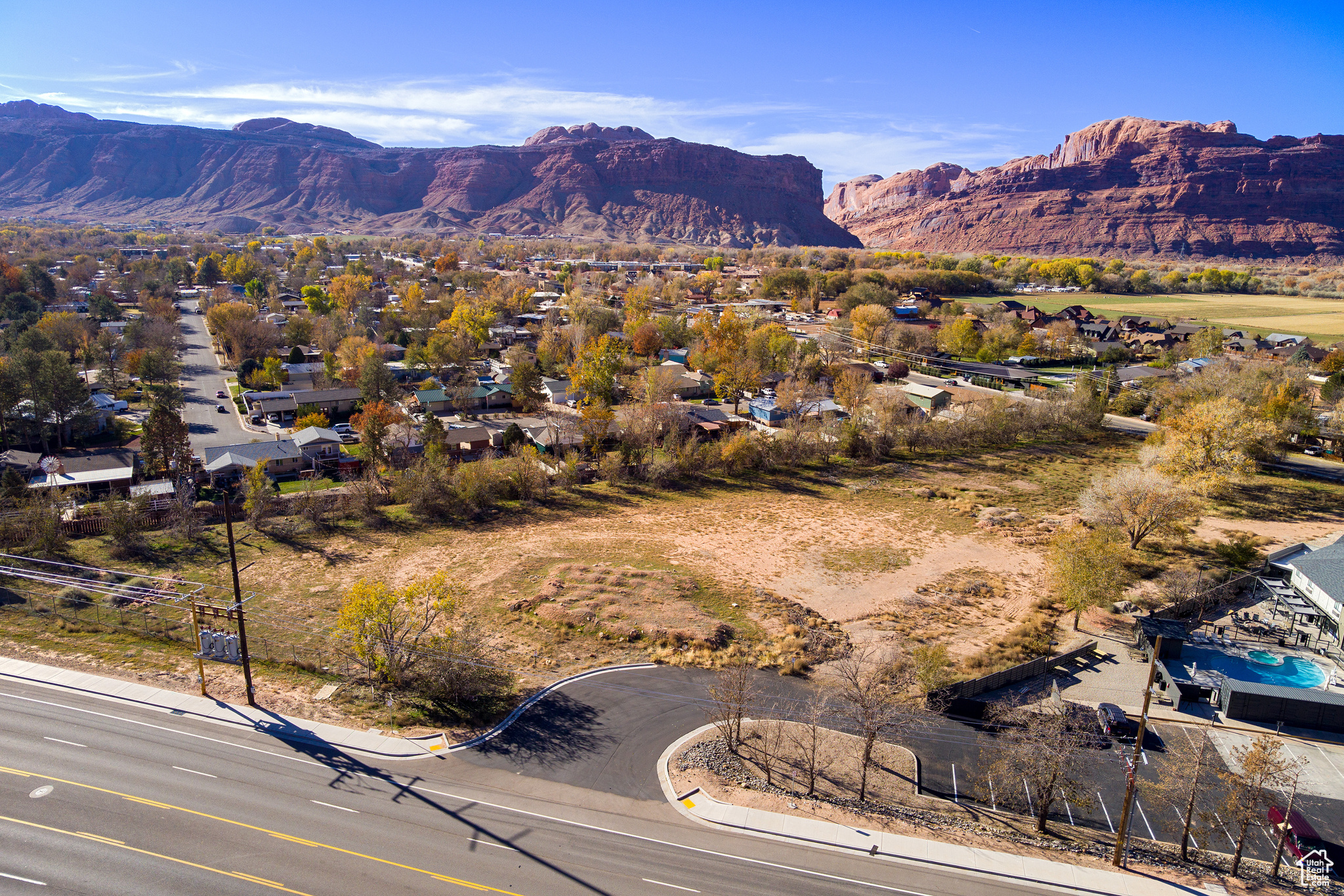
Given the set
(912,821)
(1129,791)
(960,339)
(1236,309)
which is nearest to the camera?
(1129,791)

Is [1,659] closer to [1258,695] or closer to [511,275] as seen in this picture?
[1258,695]

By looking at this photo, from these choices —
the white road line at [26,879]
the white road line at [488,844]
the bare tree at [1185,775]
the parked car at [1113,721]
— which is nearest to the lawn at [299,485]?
the white road line at [26,879]

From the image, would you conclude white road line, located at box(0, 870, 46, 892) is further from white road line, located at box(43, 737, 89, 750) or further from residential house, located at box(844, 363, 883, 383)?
residential house, located at box(844, 363, 883, 383)

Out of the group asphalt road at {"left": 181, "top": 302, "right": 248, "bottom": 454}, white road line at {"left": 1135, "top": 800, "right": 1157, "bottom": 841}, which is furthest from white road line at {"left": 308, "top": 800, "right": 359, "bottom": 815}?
asphalt road at {"left": 181, "top": 302, "right": 248, "bottom": 454}

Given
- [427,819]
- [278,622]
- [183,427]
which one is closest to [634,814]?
[427,819]

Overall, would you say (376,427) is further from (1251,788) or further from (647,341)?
(1251,788)

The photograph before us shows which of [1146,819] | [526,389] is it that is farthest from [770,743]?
[526,389]
